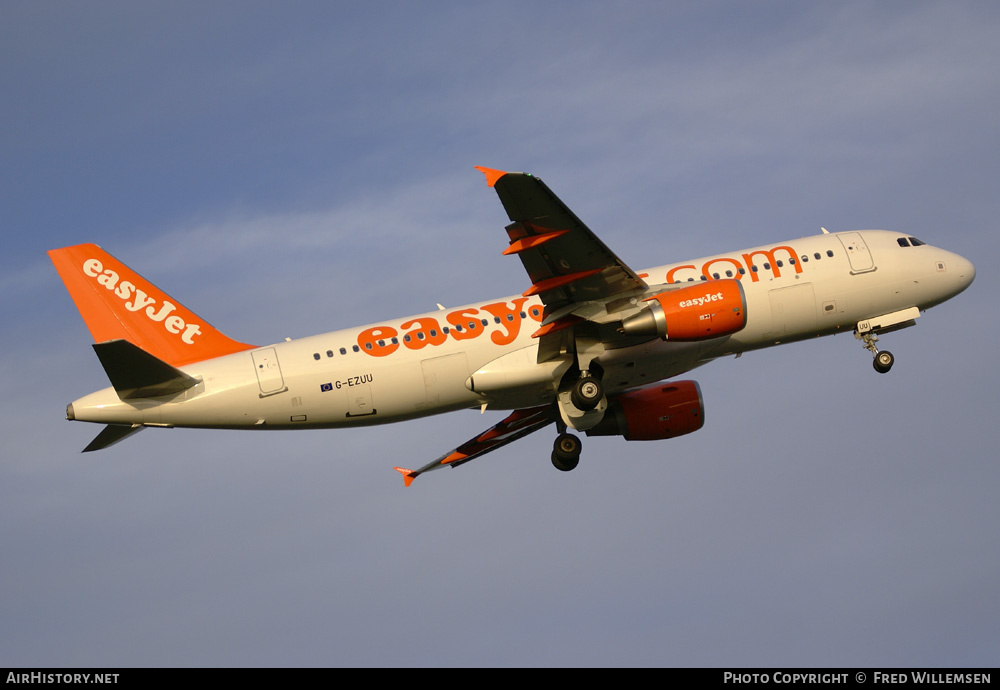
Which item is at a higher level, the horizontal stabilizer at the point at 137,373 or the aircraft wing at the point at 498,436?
the horizontal stabilizer at the point at 137,373

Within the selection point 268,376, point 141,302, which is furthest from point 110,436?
point 268,376

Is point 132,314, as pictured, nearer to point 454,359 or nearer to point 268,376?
point 268,376

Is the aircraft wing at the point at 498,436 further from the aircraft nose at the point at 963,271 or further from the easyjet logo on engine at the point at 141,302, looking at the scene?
the aircraft nose at the point at 963,271

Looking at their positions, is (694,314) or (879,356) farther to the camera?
(879,356)

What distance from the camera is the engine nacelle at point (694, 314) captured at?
3419 centimetres

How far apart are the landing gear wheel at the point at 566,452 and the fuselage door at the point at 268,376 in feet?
34.1

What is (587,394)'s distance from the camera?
36219 millimetres

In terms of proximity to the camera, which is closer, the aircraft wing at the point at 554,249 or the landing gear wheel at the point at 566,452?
the aircraft wing at the point at 554,249

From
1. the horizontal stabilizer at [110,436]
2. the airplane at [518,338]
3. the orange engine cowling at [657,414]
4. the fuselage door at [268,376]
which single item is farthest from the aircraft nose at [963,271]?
the horizontal stabilizer at [110,436]

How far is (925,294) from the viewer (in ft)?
132

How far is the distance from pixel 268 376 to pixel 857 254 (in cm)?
2116
